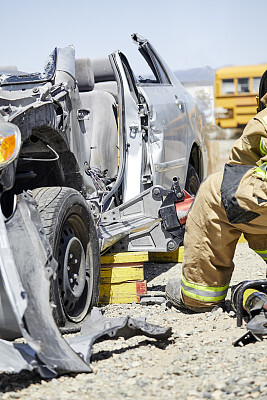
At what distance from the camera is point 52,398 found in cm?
282

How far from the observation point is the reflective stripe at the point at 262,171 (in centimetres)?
381

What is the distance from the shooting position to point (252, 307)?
12.9 ft

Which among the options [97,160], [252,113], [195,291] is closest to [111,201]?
[97,160]

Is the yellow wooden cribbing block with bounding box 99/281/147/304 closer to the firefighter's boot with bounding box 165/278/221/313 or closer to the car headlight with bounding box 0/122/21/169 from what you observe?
the firefighter's boot with bounding box 165/278/221/313

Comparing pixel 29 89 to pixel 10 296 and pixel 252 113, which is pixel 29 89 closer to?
pixel 10 296

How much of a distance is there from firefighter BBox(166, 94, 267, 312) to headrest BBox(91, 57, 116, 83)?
2.81 metres

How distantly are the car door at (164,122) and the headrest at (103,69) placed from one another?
0.35m

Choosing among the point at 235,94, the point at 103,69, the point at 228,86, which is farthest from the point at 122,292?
the point at 228,86

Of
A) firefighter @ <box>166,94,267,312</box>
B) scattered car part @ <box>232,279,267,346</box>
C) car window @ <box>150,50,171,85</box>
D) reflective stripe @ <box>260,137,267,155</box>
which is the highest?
car window @ <box>150,50,171,85</box>

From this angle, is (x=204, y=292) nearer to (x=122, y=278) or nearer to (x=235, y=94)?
(x=122, y=278)

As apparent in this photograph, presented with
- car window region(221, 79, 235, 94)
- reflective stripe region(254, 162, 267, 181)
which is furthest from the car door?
car window region(221, 79, 235, 94)

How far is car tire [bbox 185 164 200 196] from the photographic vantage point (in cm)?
711

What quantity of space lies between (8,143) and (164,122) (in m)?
3.01

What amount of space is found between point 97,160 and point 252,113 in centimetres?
1316
